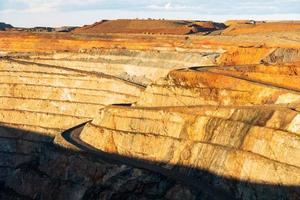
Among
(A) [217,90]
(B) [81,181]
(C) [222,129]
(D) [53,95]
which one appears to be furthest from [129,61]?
(C) [222,129]

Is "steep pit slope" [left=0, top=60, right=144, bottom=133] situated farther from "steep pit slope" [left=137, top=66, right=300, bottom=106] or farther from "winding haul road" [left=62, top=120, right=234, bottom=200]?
"winding haul road" [left=62, top=120, right=234, bottom=200]

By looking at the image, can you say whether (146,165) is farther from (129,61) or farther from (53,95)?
(129,61)

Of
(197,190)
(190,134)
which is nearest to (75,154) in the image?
(190,134)

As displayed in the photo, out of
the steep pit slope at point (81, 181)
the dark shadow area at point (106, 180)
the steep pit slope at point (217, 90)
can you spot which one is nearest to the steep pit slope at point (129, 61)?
the steep pit slope at point (217, 90)

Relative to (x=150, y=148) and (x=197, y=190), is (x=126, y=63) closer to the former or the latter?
(x=150, y=148)

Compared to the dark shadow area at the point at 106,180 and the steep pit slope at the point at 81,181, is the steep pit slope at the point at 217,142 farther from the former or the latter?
the steep pit slope at the point at 81,181

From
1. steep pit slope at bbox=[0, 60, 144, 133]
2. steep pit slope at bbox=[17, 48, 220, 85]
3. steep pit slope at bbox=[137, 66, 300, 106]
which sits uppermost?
steep pit slope at bbox=[137, 66, 300, 106]

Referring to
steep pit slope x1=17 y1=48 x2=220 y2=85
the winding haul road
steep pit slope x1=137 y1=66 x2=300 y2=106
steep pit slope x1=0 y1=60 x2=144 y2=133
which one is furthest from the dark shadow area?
steep pit slope x1=17 y1=48 x2=220 y2=85
